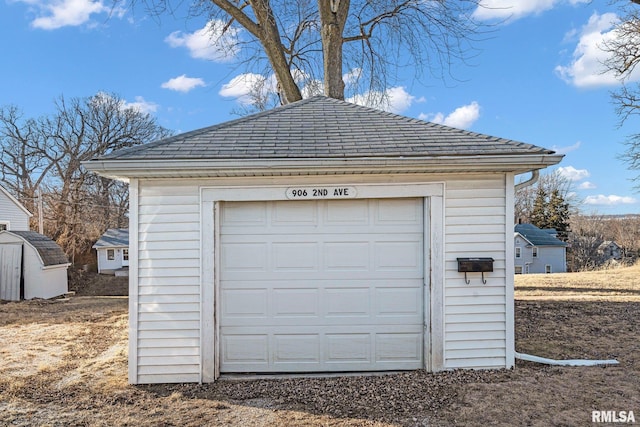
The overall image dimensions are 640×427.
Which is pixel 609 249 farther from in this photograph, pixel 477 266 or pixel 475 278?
pixel 477 266

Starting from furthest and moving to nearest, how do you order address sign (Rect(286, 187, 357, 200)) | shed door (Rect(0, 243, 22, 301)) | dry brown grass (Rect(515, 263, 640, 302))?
1. shed door (Rect(0, 243, 22, 301))
2. dry brown grass (Rect(515, 263, 640, 302))
3. address sign (Rect(286, 187, 357, 200))

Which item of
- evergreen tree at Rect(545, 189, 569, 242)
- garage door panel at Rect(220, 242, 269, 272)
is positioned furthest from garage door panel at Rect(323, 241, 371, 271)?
evergreen tree at Rect(545, 189, 569, 242)

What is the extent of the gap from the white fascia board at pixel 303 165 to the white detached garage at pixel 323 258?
0.03 m

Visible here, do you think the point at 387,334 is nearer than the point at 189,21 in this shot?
Yes

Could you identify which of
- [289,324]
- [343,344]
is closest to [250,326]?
[289,324]

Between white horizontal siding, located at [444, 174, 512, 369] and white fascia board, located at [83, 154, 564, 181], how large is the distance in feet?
0.99

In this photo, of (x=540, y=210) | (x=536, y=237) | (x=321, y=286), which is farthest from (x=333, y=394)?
(x=540, y=210)

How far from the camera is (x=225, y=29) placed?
38.1 feet

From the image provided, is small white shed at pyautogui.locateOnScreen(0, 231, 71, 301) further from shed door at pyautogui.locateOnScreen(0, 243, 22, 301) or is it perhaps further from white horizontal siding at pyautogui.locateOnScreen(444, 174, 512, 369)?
white horizontal siding at pyautogui.locateOnScreen(444, 174, 512, 369)

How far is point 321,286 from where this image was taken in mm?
4703

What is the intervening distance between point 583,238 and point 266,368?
4034 cm

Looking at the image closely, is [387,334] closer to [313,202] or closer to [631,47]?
[313,202]

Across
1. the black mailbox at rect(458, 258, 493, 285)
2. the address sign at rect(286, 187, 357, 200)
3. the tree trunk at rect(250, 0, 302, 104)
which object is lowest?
the black mailbox at rect(458, 258, 493, 285)

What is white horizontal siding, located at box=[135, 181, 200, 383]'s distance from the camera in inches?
177
